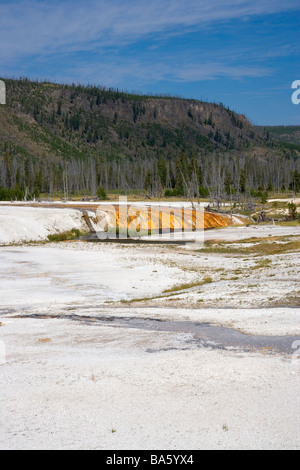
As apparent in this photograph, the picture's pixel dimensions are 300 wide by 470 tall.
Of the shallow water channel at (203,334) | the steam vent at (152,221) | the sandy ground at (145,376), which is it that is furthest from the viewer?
the steam vent at (152,221)

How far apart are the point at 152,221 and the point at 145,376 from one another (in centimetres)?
6214

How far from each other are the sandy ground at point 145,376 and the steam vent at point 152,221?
1812 inches

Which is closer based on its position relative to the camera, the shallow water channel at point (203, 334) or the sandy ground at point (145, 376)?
the sandy ground at point (145, 376)

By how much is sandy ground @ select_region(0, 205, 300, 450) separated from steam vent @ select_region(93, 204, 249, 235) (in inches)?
1812

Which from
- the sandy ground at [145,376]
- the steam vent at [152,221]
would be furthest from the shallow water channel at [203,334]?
the steam vent at [152,221]

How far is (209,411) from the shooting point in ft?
27.5

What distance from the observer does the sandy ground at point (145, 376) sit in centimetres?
764

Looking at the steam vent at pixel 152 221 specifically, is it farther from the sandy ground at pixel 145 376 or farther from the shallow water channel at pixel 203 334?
the shallow water channel at pixel 203 334

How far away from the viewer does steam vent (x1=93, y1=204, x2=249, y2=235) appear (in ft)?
224

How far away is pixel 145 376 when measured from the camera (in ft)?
32.8

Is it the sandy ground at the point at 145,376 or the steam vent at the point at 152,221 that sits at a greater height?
the steam vent at the point at 152,221

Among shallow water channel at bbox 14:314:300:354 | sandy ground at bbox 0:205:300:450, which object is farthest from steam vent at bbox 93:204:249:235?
shallow water channel at bbox 14:314:300:354

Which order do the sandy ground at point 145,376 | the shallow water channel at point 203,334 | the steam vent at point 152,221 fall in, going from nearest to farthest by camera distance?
the sandy ground at point 145,376
the shallow water channel at point 203,334
the steam vent at point 152,221

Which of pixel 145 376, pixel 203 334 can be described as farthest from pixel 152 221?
pixel 145 376
